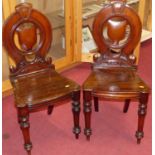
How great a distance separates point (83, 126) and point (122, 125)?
0.32m

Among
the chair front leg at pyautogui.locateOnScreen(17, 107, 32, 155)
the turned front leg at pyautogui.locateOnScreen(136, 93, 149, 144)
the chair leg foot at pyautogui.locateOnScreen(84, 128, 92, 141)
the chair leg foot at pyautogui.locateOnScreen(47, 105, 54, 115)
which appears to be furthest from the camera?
the chair leg foot at pyautogui.locateOnScreen(47, 105, 54, 115)

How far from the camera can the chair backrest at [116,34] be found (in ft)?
6.91

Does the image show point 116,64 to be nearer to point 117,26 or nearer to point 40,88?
point 117,26

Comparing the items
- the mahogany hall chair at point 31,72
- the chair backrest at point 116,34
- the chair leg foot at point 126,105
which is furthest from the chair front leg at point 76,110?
the chair leg foot at point 126,105

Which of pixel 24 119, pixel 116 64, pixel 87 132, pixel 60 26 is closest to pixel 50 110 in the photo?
pixel 87 132

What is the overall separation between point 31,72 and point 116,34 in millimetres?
690

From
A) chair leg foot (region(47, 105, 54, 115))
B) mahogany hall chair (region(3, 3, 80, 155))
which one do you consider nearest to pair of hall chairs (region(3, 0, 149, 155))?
mahogany hall chair (region(3, 3, 80, 155))

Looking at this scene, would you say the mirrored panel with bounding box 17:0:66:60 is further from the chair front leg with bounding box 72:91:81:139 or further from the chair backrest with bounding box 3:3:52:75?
the chair front leg with bounding box 72:91:81:139

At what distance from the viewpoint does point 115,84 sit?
6.75 feet

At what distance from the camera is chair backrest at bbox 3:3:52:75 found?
203 cm

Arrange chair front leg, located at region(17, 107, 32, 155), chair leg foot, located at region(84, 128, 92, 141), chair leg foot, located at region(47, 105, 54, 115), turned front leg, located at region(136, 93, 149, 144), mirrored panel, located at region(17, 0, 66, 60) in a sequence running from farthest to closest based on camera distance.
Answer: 1. mirrored panel, located at region(17, 0, 66, 60)
2. chair leg foot, located at region(47, 105, 54, 115)
3. chair leg foot, located at region(84, 128, 92, 141)
4. turned front leg, located at region(136, 93, 149, 144)
5. chair front leg, located at region(17, 107, 32, 155)

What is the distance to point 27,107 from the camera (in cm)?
190

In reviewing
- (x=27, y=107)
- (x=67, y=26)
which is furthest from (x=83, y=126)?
(x=67, y=26)

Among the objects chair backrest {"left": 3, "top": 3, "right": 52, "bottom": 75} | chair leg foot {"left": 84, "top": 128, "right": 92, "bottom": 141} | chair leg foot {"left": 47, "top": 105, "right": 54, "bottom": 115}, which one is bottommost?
chair leg foot {"left": 84, "top": 128, "right": 92, "bottom": 141}
